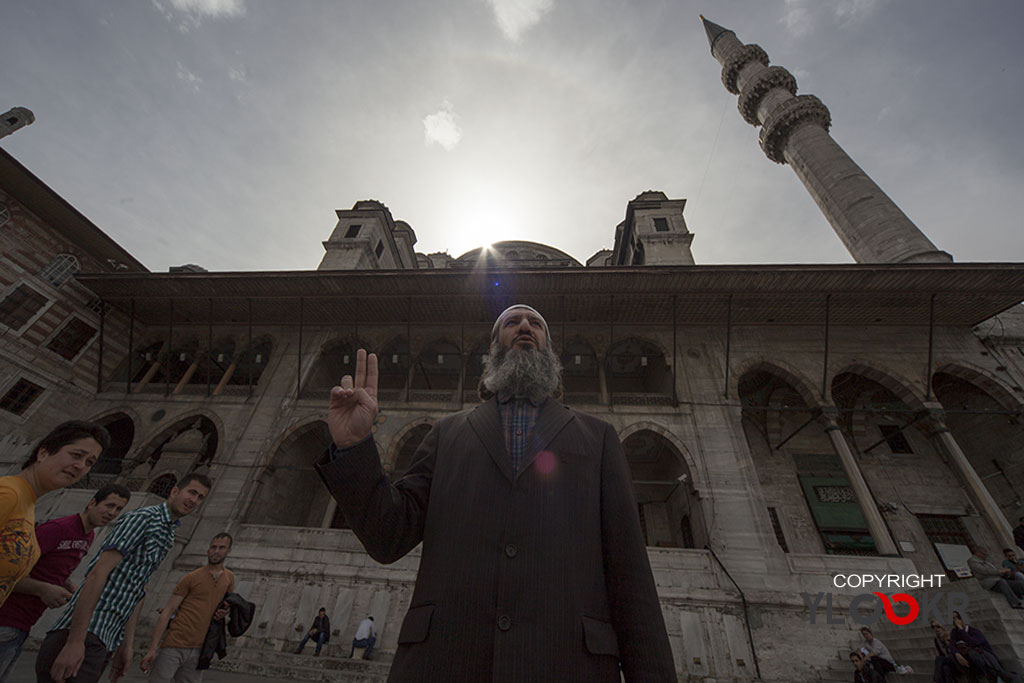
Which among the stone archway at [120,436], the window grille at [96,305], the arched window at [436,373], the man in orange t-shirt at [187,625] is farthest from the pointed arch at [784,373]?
the window grille at [96,305]

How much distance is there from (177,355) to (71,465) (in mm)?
16301

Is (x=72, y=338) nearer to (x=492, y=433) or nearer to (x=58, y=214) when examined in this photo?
(x=58, y=214)

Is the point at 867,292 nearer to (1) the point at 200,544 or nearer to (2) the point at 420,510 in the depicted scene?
(2) the point at 420,510

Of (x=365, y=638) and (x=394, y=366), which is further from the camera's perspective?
(x=394, y=366)

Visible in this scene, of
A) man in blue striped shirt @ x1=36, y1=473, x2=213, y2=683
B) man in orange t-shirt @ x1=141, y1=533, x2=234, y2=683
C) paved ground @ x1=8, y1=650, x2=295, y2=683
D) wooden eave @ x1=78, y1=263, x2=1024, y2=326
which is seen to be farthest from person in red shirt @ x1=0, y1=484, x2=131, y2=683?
wooden eave @ x1=78, y1=263, x2=1024, y2=326

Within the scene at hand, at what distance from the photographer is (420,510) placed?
1.63 meters

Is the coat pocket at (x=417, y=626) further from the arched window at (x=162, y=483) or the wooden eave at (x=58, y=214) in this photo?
the wooden eave at (x=58, y=214)

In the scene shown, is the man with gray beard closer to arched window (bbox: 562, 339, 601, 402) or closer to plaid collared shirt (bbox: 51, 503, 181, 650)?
plaid collared shirt (bbox: 51, 503, 181, 650)

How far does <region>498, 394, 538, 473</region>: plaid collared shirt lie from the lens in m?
1.78

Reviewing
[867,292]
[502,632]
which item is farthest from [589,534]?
[867,292]

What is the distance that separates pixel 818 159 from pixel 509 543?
74.5ft

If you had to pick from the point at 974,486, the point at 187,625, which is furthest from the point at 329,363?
the point at 974,486

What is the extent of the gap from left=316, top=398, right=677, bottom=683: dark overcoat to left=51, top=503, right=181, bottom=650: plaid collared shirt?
8.38 ft

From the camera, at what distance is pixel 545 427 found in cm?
176
